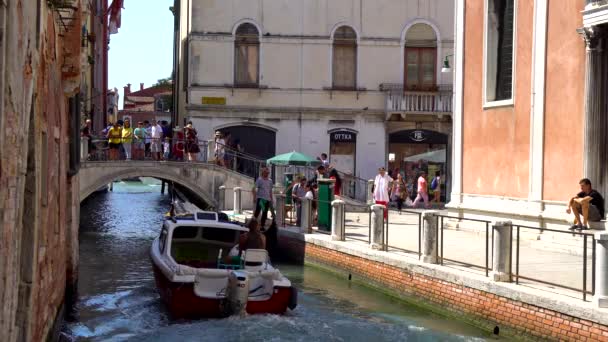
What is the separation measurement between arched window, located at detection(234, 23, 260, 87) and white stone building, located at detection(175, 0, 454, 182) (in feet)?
0.12

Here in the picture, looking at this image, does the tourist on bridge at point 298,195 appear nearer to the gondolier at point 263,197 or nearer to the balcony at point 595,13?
the gondolier at point 263,197

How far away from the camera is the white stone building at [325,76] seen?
34.6m

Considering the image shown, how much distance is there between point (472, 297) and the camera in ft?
44.6

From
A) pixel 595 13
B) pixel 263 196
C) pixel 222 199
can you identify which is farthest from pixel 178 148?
pixel 595 13

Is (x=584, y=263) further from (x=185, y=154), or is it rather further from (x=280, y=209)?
(x=185, y=154)

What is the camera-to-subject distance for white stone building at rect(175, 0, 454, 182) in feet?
114

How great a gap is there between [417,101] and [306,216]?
569 inches

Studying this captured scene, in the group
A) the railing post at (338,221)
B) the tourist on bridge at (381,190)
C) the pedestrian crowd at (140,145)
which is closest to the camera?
the railing post at (338,221)

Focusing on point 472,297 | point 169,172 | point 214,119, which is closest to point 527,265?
point 472,297

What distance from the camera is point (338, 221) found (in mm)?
19812

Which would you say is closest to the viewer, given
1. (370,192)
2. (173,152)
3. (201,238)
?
(201,238)

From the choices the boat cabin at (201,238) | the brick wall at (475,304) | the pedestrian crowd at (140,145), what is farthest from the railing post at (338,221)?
the pedestrian crowd at (140,145)

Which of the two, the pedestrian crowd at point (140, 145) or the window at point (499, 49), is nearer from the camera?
the window at point (499, 49)

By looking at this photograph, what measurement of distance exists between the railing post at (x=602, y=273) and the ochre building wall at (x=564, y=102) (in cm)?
660
